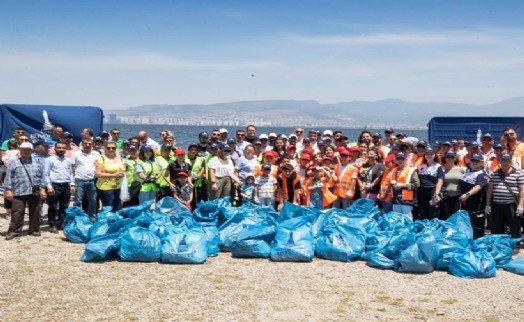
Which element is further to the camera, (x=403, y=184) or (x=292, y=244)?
(x=403, y=184)

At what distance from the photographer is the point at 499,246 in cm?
727

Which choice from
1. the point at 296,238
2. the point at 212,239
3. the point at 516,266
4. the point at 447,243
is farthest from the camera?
the point at 212,239

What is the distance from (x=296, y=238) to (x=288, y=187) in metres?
1.84

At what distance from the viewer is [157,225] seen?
770 centimetres

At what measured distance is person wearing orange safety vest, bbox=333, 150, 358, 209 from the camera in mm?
9125

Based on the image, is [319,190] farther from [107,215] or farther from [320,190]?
[107,215]

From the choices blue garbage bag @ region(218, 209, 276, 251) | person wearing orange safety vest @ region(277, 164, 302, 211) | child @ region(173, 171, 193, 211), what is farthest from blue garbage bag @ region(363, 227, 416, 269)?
child @ region(173, 171, 193, 211)

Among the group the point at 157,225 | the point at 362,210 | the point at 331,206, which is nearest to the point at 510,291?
the point at 362,210

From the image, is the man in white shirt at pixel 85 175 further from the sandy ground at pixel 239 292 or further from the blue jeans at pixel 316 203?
the blue jeans at pixel 316 203

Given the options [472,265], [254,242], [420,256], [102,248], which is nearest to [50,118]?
[102,248]

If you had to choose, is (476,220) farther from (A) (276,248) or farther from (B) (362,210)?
(A) (276,248)

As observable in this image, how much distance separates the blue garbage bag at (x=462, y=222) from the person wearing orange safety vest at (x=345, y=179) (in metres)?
1.80

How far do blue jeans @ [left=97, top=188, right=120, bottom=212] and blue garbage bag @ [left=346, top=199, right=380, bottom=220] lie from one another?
411 centimetres

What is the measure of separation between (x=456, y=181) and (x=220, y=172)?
13.3ft
